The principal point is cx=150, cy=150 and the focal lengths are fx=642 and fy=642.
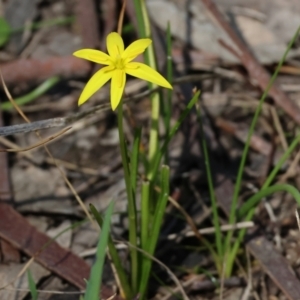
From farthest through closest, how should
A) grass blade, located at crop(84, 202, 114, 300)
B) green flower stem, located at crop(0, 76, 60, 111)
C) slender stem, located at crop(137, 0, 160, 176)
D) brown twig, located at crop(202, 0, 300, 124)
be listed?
green flower stem, located at crop(0, 76, 60, 111), brown twig, located at crop(202, 0, 300, 124), slender stem, located at crop(137, 0, 160, 176), grass blade, located at crop(84, 202, 114, 300)

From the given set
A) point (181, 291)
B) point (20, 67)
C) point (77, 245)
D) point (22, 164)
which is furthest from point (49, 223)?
point (20, 67)

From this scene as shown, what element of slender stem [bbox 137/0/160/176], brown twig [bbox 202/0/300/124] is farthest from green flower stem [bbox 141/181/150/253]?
brown twig [bbox 202/0/300/124]

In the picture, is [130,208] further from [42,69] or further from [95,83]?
[42,69]

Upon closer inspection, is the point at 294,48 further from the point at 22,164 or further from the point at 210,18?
the point at 22,164

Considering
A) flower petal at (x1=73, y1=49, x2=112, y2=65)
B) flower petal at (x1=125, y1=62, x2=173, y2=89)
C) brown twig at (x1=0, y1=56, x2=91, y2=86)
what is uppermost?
flower petal at (x1=73, y1=49, x2=112, y2=65)

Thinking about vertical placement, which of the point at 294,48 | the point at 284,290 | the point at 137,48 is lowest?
the point at 284,290

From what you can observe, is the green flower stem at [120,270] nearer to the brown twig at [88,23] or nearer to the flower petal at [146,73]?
the flower petal at [146,73]

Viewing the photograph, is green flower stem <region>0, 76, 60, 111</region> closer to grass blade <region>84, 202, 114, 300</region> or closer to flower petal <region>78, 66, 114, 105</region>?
flower petal <region>78, 66, 114, 105</region>

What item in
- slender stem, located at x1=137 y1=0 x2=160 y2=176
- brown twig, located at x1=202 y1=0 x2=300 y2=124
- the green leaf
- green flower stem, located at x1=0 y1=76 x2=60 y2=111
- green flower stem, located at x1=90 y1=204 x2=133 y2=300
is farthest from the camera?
the green leaf
